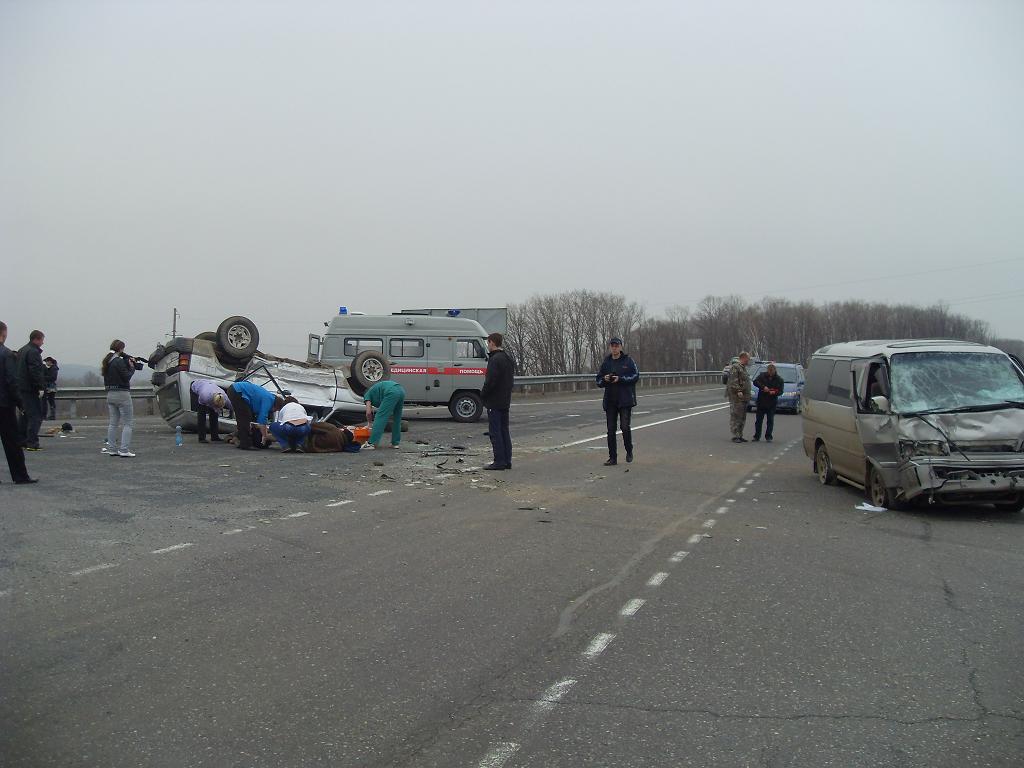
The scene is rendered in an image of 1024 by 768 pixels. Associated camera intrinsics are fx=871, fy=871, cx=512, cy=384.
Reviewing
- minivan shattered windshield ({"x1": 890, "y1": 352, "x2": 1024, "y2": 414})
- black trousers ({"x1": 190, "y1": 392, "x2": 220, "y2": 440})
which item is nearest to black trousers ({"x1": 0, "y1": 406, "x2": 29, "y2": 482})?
black trousers ({"x1": 190, "y1": 392, "x2": 220, "y2": 440})

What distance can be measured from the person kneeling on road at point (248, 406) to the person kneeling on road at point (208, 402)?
550 mm

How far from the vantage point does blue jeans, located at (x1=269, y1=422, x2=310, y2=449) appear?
15.1m

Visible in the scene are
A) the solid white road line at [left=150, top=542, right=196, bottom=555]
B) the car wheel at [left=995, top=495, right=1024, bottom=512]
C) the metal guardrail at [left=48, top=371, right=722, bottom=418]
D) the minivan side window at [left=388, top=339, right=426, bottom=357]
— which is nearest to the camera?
the solid white road line at [left=150, top=542, right=196, bottom=555]

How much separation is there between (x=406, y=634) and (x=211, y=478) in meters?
7.59

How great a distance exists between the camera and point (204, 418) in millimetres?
16797

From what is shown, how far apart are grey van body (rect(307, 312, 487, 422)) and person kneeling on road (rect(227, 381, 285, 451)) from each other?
7616mm

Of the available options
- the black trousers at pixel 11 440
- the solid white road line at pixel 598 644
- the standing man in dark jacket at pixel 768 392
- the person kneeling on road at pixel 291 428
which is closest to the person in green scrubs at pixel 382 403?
the person kneeling on road at pixel 291 428

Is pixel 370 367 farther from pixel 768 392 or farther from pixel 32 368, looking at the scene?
pixel 768 392

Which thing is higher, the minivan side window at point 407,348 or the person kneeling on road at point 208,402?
the minivan side window at point 407,348

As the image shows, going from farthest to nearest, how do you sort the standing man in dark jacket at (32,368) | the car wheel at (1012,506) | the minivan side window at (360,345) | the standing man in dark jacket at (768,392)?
the minivan side window at (360,345) < the standing man in dark jacket at (768,392) < the standing man in dark jacket at (32,368) < the car wheel at (1012,506)

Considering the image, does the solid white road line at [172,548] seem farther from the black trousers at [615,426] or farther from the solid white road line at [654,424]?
the solid white road line at [654,424]

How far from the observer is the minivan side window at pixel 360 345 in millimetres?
23719

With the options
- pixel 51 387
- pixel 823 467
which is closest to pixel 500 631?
pixel 823 467

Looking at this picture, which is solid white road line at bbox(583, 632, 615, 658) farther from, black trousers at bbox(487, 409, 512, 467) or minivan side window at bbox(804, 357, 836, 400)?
black trousers at bbox(487, 409, 512, 467)
